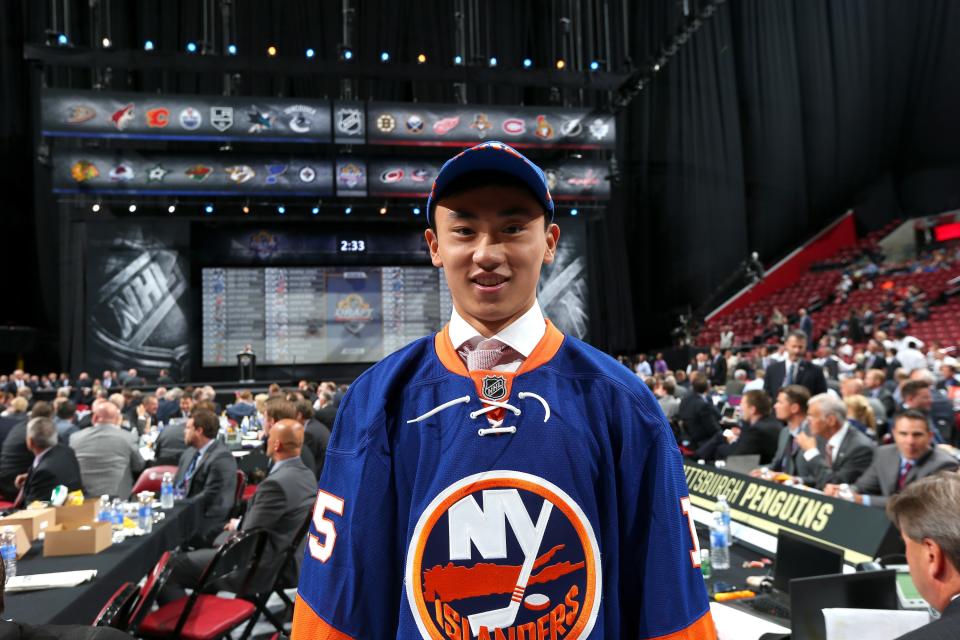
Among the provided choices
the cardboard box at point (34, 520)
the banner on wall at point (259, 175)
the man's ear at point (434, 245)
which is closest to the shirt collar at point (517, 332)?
the man's ear at point (434, 245)

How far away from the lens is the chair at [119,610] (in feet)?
8.99

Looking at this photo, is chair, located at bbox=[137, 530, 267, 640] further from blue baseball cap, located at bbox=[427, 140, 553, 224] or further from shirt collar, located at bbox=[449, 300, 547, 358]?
blue baseball cap, located at bbox=[427, 140, 553, 224]

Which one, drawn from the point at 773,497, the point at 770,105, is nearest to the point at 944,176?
the point at 770,105

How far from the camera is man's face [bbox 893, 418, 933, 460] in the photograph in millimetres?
3916

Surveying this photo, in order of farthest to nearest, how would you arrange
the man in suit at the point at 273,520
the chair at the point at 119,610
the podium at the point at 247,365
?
the podium at the point at 247,365
the man in suit at the point at 273,520
the chair at the point at 119,610

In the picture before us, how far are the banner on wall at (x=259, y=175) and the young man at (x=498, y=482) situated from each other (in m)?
14.4

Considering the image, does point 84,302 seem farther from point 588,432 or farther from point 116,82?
point 588,432

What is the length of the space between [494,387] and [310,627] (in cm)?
44

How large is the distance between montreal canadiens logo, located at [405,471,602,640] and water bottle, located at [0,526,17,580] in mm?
3072

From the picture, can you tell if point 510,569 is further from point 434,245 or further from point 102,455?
point 102,455

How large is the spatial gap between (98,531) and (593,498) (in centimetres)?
349

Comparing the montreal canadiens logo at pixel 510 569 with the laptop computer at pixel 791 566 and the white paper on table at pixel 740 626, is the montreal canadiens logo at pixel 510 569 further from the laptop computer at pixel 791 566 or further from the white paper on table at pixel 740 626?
the laptop computer at pixel 791 566

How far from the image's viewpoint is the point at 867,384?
8.48m

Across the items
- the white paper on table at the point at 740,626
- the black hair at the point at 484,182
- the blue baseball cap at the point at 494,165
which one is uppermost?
the blue baseball cap at the point at 494,165
